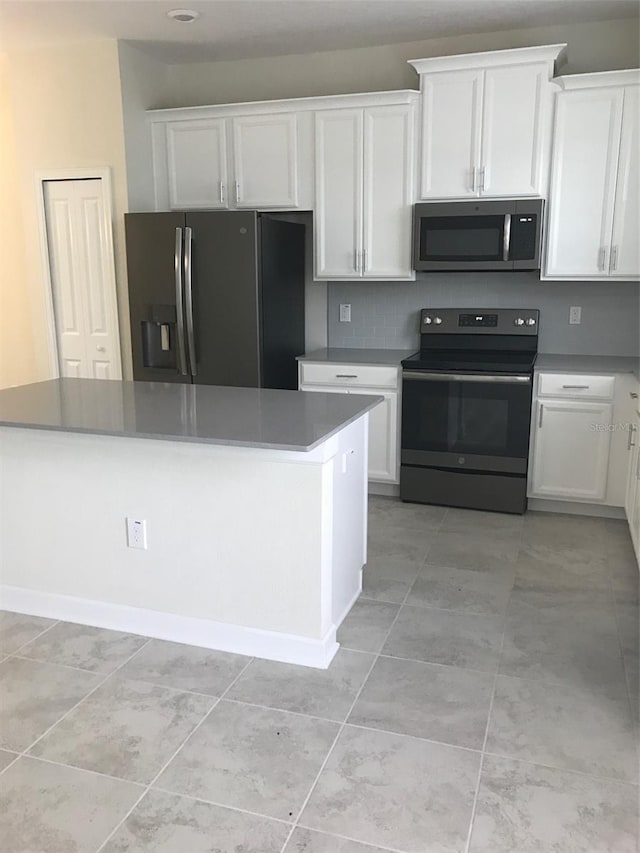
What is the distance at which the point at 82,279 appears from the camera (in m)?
4.64

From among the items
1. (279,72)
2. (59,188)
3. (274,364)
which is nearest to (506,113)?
(279,72)

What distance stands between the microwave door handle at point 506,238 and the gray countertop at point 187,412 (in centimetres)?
159

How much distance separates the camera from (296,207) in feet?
14.1

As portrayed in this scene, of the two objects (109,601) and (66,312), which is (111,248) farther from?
(109,601)

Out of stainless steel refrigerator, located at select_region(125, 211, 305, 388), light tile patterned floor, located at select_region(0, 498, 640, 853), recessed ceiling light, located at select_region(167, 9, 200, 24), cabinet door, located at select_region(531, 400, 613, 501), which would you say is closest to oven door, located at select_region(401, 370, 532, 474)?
cabinet door, located at select_region(531, 400, 613, 501)

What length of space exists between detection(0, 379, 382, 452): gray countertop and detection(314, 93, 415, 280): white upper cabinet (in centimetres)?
160

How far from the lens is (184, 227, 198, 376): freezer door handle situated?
13.3 ft

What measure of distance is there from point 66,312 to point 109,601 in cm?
264

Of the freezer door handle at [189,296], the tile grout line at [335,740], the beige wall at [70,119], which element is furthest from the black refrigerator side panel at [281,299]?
the tile grout line at [335,740]

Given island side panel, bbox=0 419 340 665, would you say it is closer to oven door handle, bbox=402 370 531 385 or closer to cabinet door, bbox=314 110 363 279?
oven door handle, bbox=402 370 531 385

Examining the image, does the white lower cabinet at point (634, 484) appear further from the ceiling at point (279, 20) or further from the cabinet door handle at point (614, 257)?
the ceiling at point (279, 20)

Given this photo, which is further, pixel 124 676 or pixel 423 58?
pixel 423 58

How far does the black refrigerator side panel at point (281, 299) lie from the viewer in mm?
4086

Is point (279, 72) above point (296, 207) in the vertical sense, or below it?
above
